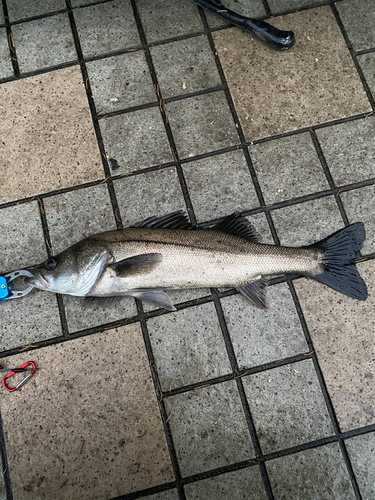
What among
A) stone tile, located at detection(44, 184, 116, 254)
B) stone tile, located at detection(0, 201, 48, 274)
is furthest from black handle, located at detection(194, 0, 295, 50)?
stone tile, located at detection(0, 201, 48, 274)

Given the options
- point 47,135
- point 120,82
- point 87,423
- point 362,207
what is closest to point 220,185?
point 362,207

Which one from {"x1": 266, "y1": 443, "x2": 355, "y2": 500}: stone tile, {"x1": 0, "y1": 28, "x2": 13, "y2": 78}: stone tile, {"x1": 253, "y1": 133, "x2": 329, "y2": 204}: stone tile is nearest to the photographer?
{"x1": 266, "y1": 443, "x2": 355, "y2": 500}: stone tile

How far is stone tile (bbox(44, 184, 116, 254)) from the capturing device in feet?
11.4

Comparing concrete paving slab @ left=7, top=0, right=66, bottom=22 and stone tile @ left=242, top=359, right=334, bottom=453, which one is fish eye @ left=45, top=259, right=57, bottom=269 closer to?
stone tile @ left=242, top=359, right=334, bottom=453

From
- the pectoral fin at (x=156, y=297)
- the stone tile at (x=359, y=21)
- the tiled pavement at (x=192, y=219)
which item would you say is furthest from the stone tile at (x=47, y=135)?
the stone tile at (x=359, y=21)

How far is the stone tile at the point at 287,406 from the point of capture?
320 centimetres

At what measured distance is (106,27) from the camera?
3.92m

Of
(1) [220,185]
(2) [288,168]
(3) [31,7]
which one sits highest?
(3) [31,7]

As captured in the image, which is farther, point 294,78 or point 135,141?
point 294,78

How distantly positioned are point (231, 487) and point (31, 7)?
16.8 ft

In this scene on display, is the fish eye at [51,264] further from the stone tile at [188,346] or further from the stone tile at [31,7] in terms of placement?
the stone tile at [31,7]

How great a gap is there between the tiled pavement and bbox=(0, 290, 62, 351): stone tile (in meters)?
0.02

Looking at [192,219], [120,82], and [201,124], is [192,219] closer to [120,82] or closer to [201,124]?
[201,124]

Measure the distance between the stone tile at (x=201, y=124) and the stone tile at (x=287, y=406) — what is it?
2217 mm
